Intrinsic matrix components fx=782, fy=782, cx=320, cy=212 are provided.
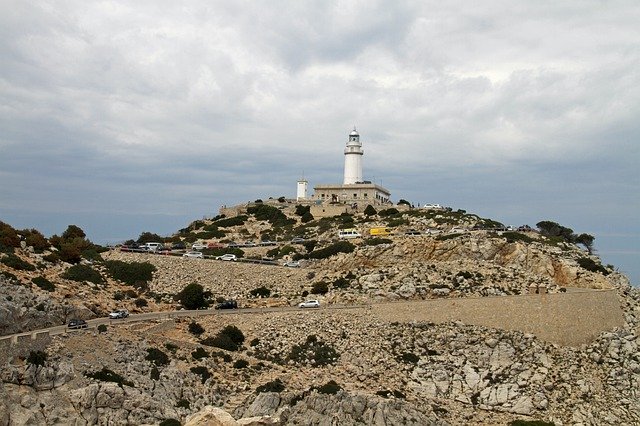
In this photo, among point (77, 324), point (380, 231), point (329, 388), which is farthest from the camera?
point (380, 231)

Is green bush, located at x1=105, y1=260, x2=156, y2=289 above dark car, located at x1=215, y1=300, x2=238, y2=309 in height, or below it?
above

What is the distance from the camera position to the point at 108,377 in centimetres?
2906

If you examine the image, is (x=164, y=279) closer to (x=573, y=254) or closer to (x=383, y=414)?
(x=383, y=414)

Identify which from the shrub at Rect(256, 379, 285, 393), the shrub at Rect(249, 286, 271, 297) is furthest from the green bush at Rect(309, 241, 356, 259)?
the shrub at Rect(256, 379, 285, 393)

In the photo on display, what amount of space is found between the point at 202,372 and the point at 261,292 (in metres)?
13.4

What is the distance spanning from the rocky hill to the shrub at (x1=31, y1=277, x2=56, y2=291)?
3.3 inches

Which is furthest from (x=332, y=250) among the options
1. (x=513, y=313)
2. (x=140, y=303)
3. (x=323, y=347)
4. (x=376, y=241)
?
(x=323, y=347)

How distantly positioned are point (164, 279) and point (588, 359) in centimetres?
2453

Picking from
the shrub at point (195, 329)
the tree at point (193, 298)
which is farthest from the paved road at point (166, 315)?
the shrub at point (195, 329)

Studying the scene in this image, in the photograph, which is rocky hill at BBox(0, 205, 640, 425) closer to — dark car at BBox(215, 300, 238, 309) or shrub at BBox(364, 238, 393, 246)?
shrub at BBox(364, 238, 393, 246)

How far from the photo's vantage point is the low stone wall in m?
39.9

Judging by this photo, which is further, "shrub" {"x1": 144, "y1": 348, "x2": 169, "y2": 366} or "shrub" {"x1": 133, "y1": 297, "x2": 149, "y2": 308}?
"shrub" {"x1": 133, "y1": 297, "x2": 149, "y2": 308}

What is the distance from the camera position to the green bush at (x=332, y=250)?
51.2 meters

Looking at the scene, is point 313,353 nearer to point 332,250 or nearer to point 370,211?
point 332,250
